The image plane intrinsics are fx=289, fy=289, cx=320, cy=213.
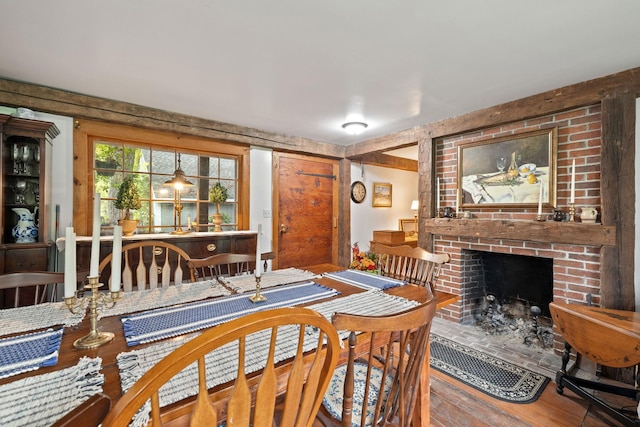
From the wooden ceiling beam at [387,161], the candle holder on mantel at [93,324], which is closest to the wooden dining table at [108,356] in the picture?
the candle holder on mantel at [93,324]

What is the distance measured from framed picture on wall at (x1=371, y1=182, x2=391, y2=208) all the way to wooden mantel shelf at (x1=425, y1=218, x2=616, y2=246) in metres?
1.81

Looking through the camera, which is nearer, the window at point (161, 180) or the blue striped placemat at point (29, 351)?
the blue striped placemat at point (29, 351)

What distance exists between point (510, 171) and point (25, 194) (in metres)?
4.32

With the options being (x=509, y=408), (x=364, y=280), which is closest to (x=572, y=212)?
(x=509, y=408)

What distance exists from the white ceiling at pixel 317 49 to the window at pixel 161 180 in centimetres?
63

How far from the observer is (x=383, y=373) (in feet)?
2.89

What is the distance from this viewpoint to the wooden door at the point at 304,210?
157 inches

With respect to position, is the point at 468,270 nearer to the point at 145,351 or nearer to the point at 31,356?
the point at 145,351

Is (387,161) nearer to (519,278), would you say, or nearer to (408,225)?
(408,225)

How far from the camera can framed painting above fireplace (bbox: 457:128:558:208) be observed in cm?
252

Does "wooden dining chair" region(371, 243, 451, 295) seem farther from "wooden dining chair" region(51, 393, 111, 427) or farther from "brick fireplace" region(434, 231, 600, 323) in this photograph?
"wooden dining chair" region(51, 393, 111, 427)

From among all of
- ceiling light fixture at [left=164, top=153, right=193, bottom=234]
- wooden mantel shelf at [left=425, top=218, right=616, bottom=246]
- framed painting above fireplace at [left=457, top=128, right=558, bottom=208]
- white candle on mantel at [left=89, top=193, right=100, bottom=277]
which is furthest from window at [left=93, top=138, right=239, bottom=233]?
framed painting above fireplace at [left=457, top=128, right=558, bottom=208]

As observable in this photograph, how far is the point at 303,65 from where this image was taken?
6.71 ft

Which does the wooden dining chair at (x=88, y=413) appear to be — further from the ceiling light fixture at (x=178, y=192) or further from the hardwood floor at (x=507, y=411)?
the ceiling light fixture at (x=178, y=192)
